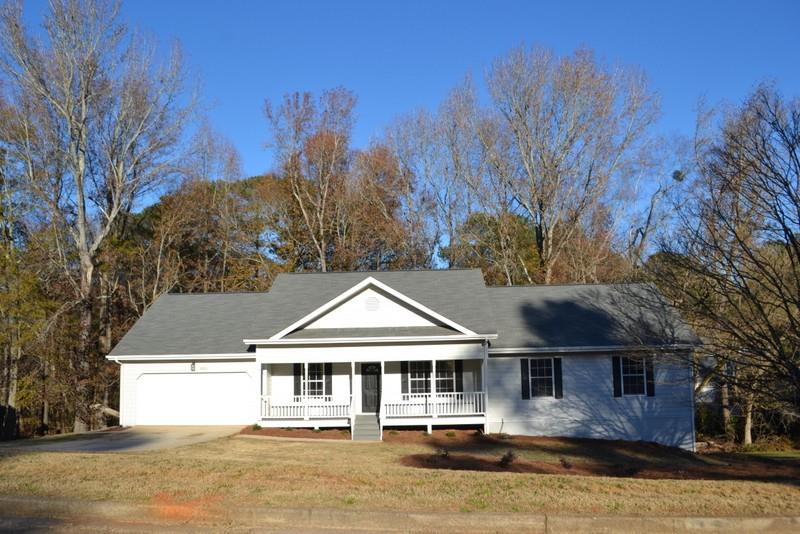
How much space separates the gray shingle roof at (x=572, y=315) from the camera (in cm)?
2383

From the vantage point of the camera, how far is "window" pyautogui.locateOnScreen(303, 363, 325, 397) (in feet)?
83.5

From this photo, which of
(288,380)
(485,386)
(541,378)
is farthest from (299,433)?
(541,378)

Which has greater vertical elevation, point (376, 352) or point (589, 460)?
point (376, 352)

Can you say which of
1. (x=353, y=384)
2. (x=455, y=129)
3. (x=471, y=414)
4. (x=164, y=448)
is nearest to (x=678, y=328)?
(x=471, y=414)

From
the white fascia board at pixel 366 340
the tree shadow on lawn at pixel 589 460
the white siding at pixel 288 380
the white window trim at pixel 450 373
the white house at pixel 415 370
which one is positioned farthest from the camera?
the white siding at pixel 288 380

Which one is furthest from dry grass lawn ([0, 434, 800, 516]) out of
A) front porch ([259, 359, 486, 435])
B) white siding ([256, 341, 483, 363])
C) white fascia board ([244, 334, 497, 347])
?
front porch ([259, 359, 486, 435])

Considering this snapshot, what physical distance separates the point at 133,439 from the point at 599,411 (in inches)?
579

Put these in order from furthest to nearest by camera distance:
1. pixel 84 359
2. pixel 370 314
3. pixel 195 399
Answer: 1. pixel 84 359
2. pixel 195 399
3. pixel 370 314

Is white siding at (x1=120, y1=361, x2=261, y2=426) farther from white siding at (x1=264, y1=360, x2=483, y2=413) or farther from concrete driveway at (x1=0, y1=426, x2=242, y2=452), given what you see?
white siding at (x1=264, y1=360, x2=483, y2=413)

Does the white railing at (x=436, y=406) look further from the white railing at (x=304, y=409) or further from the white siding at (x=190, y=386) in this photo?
the white siding at (x=190, y=386)

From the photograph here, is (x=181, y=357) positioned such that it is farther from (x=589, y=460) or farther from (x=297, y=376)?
(x=589, y=460)

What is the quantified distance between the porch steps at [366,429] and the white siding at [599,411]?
3699mm

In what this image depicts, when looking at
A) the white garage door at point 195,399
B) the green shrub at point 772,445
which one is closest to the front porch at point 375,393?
the white garage door at point 195,399

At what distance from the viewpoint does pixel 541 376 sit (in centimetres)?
2433
